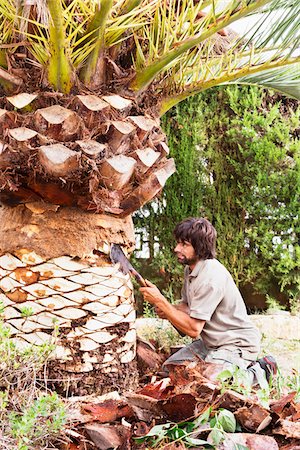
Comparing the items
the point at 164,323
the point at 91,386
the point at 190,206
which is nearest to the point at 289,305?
the point at 190,206

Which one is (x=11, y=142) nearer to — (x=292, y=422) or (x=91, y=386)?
(x=91, y=386)

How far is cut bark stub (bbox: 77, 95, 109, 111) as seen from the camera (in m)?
2.77

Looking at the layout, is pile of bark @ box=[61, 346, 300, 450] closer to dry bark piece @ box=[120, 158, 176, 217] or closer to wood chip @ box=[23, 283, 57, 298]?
wood chip @ box=[23, 283, 57, 298]

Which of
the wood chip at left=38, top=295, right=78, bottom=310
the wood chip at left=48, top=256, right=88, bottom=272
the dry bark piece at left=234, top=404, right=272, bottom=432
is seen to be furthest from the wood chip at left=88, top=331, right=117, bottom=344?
the dry bark piece at left=234, top=404, right=272, bottom=432

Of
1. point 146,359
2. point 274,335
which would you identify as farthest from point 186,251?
point 274,335

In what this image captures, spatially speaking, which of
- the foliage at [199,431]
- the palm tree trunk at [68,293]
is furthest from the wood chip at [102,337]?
the foliage at [199,431]

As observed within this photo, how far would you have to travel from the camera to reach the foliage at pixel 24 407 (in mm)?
1834

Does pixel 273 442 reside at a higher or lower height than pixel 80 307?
lower

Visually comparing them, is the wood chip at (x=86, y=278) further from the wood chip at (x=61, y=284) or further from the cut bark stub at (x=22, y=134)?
the cut bark stub at (x=22, y=134)

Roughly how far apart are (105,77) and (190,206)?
326 centimetres

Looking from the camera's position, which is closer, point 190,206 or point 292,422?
point 292,422

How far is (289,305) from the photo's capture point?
629 cm

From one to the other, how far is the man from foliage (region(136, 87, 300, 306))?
2510 millimetres

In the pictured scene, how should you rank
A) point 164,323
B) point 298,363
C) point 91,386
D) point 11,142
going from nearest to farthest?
1. point 11,142
2. point 91,386
3. point 298,363
4. point 164,323
